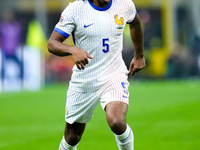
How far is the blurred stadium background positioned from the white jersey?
2.68 meters

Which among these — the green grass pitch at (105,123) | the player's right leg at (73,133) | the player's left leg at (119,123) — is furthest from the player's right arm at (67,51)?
the green grass pitch at (105,123)

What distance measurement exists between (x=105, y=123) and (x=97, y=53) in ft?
20.3

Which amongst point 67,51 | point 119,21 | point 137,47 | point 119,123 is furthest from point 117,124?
point 137,47

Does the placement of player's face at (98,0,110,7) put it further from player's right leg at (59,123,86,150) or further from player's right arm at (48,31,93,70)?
player's right leg at (59,123,86,150)

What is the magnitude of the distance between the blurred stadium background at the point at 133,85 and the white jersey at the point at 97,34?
8.78 ft

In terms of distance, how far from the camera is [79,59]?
600 cm

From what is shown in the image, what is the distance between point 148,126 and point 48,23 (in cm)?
2539

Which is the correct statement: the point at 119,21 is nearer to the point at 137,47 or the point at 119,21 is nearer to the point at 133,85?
the point at 137,47

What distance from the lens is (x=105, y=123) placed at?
41.7ft

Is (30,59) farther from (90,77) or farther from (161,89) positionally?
(90,77)

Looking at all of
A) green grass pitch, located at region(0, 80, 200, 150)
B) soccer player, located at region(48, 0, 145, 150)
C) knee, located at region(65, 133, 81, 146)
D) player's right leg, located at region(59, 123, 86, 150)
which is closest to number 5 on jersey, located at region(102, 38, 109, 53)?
soccer player, located at region(48, 0, 145, 150)

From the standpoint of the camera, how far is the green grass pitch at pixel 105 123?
9.68 m

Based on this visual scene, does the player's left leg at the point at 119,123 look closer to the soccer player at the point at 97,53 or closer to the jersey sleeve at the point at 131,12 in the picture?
the soccer player at the point at 97,53

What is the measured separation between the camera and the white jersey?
6535 millimetres
